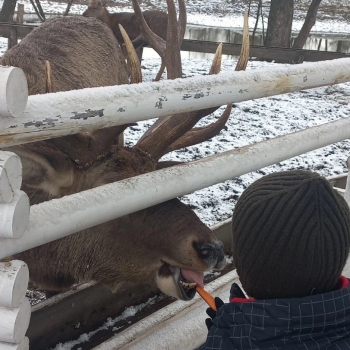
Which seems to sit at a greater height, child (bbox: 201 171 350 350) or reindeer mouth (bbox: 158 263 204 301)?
child (bbox: 201 171 350 350)

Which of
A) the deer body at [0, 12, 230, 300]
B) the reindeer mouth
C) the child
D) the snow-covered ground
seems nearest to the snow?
the snow-covered ground

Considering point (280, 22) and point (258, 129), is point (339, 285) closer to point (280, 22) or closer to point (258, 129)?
point (258, 129)

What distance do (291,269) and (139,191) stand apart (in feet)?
1.79

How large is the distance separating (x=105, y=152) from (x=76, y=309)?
0.95m

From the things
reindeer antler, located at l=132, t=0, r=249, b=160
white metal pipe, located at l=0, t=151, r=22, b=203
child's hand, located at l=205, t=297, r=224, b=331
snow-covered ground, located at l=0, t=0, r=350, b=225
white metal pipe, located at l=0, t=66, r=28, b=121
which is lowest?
snow-covered ground, located at l=0, t=0, r=350, b=225

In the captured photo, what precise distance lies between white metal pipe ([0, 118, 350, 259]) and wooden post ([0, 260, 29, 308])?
3cm

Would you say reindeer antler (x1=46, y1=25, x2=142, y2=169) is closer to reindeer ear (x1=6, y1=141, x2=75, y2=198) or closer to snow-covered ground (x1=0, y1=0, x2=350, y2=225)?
reindeer ear (x1=6, y1=141, x2=75, y2=198)

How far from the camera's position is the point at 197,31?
2080cm

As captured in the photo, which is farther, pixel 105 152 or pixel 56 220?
pixel 105 152

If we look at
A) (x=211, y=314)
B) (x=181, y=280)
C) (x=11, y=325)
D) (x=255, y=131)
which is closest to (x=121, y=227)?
(x=181, y=280)

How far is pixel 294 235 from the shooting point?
1.34m

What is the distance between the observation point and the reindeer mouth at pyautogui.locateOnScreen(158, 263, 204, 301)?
8.23 ft

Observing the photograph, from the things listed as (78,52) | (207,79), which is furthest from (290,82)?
(78,52)

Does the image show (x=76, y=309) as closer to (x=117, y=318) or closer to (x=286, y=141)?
(x=117, y=318)
